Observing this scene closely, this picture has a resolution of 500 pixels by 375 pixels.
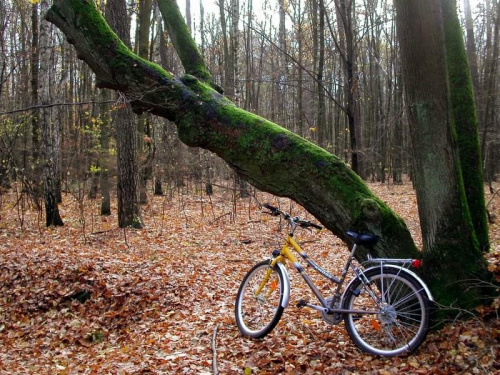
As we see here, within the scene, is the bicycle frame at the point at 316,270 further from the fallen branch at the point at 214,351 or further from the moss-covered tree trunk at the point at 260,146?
the fallen branch at the point at 214,351

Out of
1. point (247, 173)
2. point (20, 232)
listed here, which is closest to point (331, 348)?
point (247, 173)

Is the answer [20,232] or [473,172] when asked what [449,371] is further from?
[20,232]

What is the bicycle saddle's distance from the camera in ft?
12.6

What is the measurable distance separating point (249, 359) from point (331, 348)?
791 mm

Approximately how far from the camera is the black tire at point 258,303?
4508mm

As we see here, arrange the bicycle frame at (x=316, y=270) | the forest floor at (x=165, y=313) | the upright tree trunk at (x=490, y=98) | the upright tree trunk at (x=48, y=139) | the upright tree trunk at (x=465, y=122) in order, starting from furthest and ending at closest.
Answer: the upright tree trunk at (x=490, y=98)
the upright tree trunk at (x=48, y=139)
the upright tree trunk at (x=465, y=122)
the bicycle frame at (x=316, y=270)
the forest floor at (x=165, y=313)

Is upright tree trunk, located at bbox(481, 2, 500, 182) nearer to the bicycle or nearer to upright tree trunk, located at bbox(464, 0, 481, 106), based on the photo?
upright tree trunk, located at bbox(464, 0, 481, 106)

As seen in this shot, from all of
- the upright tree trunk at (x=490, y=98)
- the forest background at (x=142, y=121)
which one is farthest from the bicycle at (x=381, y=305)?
the upright tree trunk at (x=490, y=98)

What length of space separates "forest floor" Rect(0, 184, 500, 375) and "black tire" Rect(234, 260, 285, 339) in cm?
16

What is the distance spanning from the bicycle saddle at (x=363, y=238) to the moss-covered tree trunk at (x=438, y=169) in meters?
0.53

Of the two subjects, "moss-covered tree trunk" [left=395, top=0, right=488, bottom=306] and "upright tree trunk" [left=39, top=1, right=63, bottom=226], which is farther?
"upright tree trunk" [left=39, top=1, right=63, bottom=226]

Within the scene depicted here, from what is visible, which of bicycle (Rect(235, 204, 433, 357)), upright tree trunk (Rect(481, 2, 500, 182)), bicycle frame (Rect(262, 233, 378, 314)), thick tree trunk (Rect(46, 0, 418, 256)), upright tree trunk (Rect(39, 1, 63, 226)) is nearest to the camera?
bicycle (Rect(235, 204, 433, 357))

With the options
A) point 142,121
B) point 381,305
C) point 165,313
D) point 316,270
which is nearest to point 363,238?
point 381,305

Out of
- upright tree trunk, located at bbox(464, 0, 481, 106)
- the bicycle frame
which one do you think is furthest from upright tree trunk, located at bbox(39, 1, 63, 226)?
upright tree trunk, located at bbox(464, 0, 481, 106)
